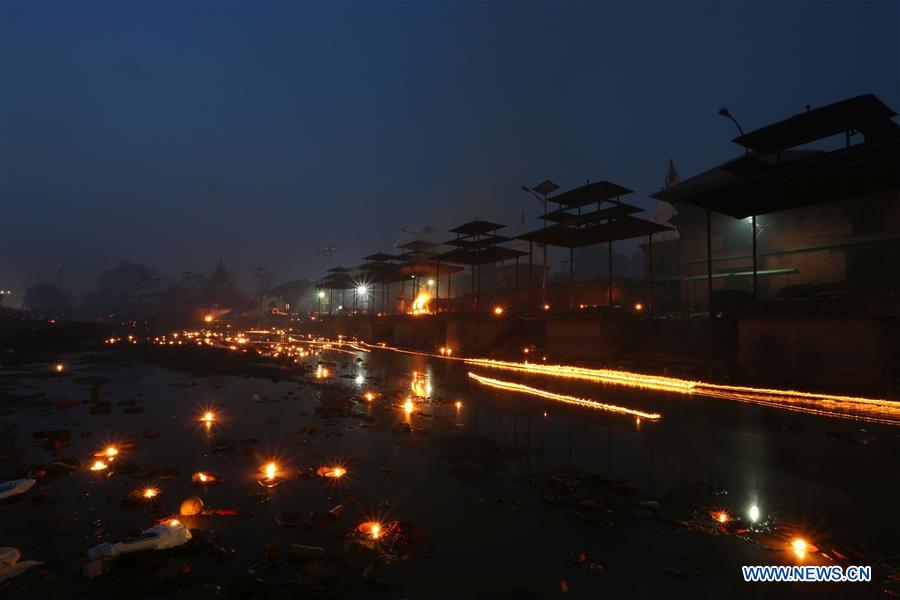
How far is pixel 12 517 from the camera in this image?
491 centimetres

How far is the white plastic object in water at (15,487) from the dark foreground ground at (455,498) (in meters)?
0.22

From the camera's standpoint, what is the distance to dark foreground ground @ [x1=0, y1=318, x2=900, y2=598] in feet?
12.4

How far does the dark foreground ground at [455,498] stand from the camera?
3.78 m

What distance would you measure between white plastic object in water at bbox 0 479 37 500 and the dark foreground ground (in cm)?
22

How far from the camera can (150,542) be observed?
13.4ft

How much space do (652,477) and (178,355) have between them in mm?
30774

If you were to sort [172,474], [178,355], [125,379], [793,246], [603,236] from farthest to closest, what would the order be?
[793,246] < [178,355] < [603,236] < [125,379] < [172,474]

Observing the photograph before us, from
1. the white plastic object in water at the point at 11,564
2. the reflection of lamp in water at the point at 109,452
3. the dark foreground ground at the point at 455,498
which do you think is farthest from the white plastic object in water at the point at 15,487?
the white plastic object in water at the point at 11,564

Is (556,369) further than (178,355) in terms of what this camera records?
No

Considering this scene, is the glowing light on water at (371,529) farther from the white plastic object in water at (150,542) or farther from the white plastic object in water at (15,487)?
the white plastic object in water at (15,487)

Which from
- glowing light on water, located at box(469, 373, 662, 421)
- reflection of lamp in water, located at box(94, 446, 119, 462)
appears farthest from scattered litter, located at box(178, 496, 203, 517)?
glowing light on water, located at box(469, 373, 662, 421)

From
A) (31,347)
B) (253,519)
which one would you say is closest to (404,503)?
(253,519)

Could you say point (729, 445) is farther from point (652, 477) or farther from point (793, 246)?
A: point (793, 246)

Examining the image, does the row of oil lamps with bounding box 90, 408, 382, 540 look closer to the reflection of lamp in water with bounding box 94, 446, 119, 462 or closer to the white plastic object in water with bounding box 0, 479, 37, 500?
the reflection of lamp in water with bounding box 94, 446, 119, 462
